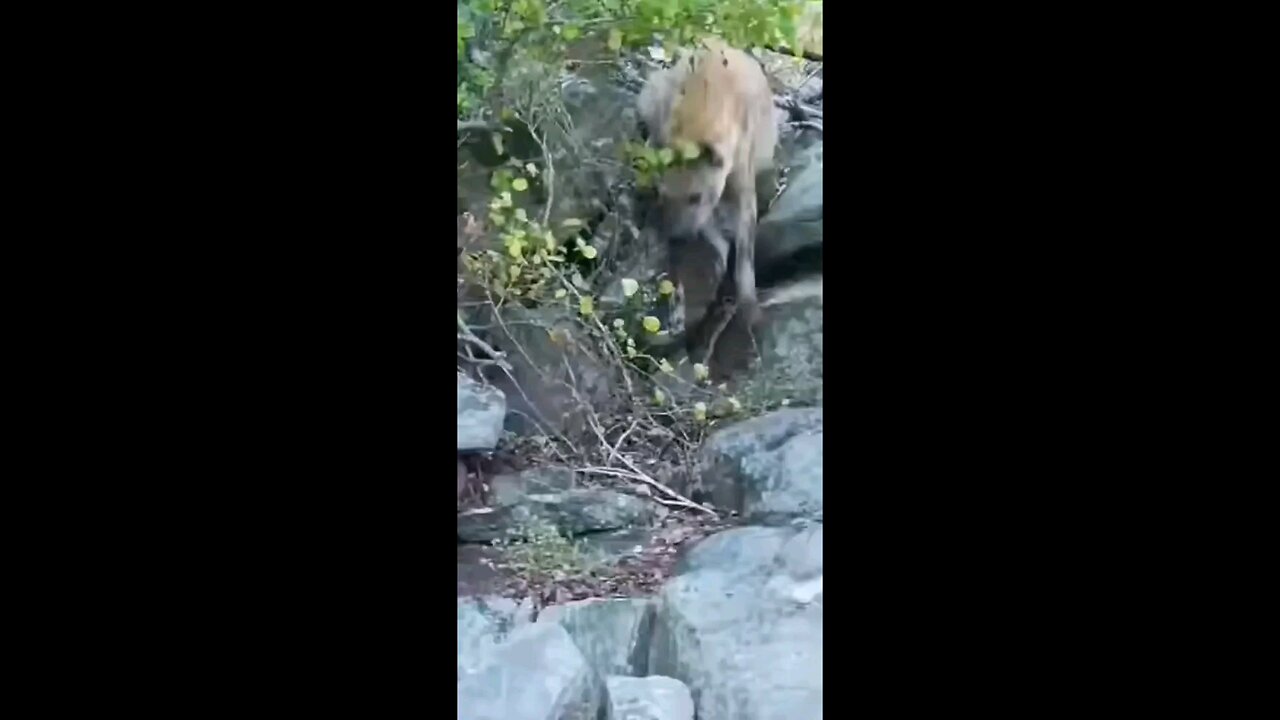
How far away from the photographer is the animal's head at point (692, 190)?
6.36ft

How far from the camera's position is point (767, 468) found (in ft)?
6.34

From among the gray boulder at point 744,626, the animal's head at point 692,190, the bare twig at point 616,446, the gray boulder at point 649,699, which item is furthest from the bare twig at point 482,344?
the gray boulder at point 649,699

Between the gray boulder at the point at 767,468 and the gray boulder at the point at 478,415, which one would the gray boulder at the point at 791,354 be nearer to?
the gray boulder at the point at 767,468

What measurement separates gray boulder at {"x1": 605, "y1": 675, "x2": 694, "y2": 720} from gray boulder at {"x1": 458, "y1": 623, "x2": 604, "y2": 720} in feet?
0.09

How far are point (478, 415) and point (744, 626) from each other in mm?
568

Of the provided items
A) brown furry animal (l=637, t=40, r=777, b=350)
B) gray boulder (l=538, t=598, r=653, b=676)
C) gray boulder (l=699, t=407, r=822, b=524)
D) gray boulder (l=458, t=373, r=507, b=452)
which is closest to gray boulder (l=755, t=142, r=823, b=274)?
brown furry animal (l=637, t=40, r=777, b=350)

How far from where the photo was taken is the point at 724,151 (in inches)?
76.6

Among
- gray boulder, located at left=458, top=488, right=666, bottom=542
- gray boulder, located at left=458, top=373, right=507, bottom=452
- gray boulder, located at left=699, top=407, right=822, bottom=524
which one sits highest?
gray boulder, located at left=458, top=373, right=507, bottom=452

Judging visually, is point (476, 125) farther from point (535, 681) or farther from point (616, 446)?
point (535, 681)

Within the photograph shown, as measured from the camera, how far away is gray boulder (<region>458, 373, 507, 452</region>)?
74.7 inches

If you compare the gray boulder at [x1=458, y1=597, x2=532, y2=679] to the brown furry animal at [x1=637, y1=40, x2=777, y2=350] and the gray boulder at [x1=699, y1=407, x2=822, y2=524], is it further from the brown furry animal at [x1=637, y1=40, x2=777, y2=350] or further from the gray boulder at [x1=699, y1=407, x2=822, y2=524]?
the brown furry animal at [x1=637, y1=40, x2=777, y2=350]
